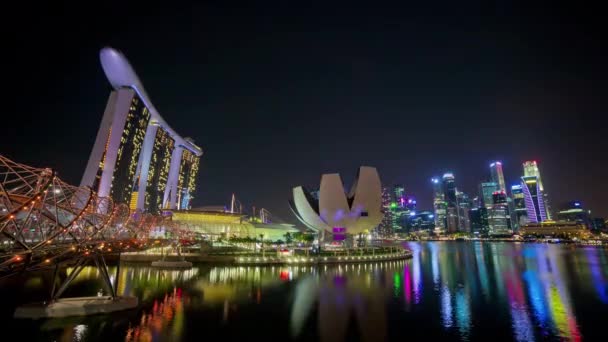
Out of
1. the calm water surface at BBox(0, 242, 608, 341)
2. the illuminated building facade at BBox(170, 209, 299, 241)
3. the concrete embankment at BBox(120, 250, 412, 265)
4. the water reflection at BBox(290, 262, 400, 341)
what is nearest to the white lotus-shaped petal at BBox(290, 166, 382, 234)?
the concrete embankment at BBox(120, 250, 412, 265)

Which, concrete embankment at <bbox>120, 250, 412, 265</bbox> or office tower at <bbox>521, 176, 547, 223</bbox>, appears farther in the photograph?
office tower at <bbox>521, 176, 547, 223</bbox>

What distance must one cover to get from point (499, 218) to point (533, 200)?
1437 cm

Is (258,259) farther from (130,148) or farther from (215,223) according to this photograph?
(130,148)

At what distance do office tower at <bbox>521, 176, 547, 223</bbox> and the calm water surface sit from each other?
12896 cm

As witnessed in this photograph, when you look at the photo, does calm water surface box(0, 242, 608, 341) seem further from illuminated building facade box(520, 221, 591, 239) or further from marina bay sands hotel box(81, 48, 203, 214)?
illuminated building facade box(520, 221, 591, 239)

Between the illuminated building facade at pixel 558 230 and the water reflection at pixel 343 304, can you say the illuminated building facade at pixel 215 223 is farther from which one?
A: the illuminated building facade at pixel 558 230

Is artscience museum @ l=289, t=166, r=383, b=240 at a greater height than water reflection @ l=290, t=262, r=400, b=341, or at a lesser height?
greater

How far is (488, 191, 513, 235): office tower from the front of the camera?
135 m

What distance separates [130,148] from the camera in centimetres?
5300

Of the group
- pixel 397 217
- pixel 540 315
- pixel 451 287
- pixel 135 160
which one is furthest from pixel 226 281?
pixel 397 217

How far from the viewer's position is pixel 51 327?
10852 millimetres

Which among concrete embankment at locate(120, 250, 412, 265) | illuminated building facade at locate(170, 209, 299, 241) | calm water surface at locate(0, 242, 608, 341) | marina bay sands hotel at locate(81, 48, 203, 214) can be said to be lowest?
calm water surface at locate(0, 242, 608, 341)

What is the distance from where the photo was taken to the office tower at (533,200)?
12850 cm

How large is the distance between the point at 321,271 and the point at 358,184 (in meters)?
16.2
